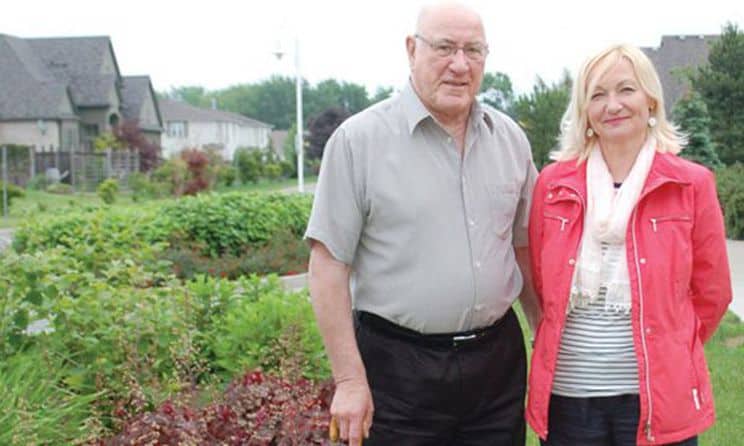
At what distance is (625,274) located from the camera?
3102 mm

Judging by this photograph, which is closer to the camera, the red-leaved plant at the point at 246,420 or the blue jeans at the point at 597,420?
the blue jeans at the point at 597,420

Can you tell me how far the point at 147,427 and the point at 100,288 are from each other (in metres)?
1.67

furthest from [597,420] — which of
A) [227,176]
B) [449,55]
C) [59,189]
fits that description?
[227,176]

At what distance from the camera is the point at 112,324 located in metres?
5.67

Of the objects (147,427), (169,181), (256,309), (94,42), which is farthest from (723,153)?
(94,42)

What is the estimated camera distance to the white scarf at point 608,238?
310 cm

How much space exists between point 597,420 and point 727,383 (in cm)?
422

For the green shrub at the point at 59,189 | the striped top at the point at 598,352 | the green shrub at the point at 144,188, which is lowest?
the green shrub at the point at 59,189

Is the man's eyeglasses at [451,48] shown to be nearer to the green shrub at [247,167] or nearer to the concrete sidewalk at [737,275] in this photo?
the concrete sidewalk at [737,275]

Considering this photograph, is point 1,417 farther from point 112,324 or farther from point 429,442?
point 429,442

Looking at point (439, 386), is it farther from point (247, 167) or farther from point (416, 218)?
point (247, 167)

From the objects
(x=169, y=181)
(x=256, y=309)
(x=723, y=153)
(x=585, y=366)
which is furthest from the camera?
(x=169, y=181)

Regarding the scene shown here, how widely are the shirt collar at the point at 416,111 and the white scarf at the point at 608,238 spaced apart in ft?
1.56

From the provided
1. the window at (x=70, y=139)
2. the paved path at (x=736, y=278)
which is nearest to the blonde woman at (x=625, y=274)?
the paved path at (x=736, y=278)
